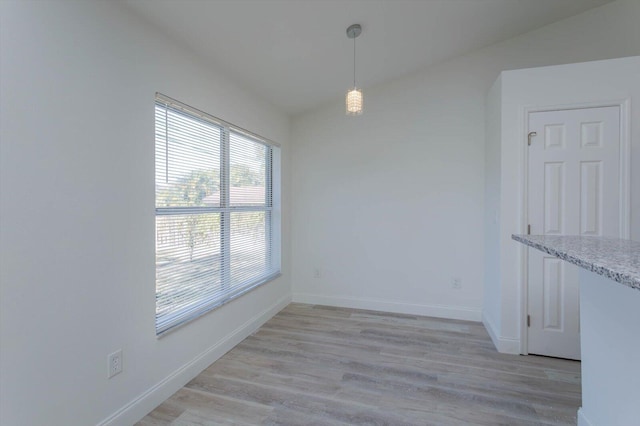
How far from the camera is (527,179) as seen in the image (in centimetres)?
271

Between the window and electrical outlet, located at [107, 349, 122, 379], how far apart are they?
1.03ft

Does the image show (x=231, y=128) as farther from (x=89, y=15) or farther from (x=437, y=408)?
(x=437, y=408)

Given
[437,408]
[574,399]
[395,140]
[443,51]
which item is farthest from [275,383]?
[443,51]

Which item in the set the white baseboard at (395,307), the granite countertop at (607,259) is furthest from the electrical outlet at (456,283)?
the granite countertop at (607,259)

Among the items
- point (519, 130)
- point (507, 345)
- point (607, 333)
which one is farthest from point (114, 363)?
point (519, 130)

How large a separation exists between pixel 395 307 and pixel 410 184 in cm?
158

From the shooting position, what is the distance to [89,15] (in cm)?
163

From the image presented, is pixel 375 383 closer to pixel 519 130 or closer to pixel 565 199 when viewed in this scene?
pixel 565 199

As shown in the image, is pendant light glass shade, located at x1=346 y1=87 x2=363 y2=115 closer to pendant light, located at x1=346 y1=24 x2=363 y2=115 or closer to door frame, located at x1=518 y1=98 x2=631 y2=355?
pendant light, located at x1=346 y1=24 x2=363 y2=115

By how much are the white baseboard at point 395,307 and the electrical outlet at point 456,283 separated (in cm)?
24

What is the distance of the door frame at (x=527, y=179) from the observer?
2.47 m

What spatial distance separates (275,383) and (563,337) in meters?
2.53

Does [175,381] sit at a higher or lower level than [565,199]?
lower

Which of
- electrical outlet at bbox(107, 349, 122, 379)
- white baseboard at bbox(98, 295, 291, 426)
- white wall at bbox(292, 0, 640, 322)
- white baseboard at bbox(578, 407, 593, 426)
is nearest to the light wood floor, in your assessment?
white baseboard at bbox(98, 295, 291, 426)
